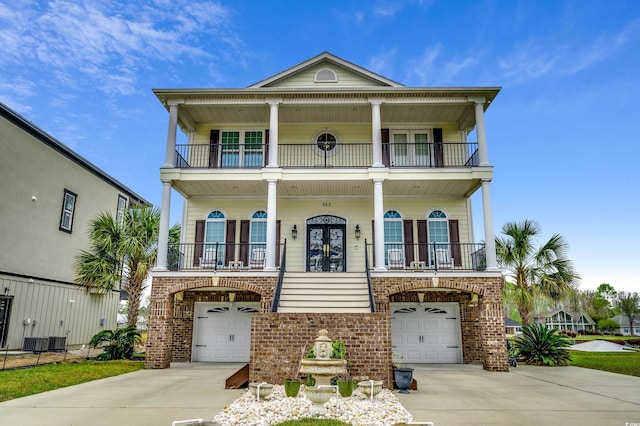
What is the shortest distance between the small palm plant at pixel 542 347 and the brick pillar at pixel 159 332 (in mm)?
11797

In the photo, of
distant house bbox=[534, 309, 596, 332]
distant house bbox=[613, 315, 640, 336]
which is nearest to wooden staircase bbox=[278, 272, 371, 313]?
distant house bbox=[534, 309, 596, 332]

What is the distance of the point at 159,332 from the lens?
39.7 feet

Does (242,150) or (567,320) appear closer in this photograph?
(242,150)

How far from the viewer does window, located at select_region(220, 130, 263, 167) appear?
596 inches

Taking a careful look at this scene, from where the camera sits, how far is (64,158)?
1723cm

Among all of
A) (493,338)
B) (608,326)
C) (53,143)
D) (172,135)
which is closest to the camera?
(493,338)

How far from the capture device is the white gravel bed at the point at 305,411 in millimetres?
5895

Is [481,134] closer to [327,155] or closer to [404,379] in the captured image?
[327,155]

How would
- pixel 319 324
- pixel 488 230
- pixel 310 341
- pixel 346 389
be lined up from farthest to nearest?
pixel 488 230 < pixel 319 324 < pixel 310 341 < pixel 346 389

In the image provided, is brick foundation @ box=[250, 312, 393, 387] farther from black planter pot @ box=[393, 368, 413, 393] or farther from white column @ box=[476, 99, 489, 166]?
white column @ box=[476, 99, 489, 166]

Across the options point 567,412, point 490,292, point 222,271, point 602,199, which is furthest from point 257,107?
point 602,199

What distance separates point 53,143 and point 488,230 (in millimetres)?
16593

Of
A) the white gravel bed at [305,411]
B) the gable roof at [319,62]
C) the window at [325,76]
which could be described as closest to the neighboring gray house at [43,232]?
the gable roof at [319,62]

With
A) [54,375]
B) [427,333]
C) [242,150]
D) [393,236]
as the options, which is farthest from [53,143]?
[427,333]
